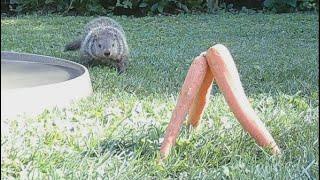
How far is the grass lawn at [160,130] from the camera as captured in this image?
2158 mm

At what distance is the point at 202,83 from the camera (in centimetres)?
250

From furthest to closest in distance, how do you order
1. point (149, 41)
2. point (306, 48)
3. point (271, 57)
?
point (149, 41), point (306, 48), point (271, 57)

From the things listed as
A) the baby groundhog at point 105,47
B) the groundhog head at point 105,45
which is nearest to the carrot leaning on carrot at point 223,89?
the baby groundhog at point 105,47

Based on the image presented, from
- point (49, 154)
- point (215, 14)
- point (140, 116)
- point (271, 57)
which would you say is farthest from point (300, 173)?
point (215, 14)

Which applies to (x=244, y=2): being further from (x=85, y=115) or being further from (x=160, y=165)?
(x=160, y=165)

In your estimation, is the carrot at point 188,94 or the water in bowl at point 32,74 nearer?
the carrot at point 188,94

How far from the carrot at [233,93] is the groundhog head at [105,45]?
9.40 ft

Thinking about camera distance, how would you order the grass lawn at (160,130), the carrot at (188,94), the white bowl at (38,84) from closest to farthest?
1. the grass lawn at (160,130)
2. the carrot at (188,94)
3. the white bowl at (38,84)

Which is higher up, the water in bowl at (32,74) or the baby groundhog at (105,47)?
the water in bowl at (32,74)

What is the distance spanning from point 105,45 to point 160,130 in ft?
8.93

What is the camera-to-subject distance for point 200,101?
104 inches

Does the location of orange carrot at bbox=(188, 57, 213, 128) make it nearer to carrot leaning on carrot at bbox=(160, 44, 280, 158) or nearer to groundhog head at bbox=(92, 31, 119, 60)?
carrot leaning on carrot at bbox=(160, 44, 280, 158)

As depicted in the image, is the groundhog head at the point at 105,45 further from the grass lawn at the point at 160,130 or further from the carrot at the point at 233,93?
the carrot at the point at 233,93

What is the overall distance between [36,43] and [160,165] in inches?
203
